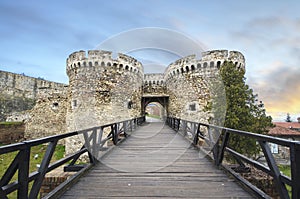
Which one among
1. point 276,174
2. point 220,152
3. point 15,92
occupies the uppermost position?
point 15,92

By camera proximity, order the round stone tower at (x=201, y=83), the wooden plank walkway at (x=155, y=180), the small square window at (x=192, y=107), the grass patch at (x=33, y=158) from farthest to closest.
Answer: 1. the small square window at (x=192, y=107)
2. the round stone tower at (x=201, y=83)
3. the grass patch at (x=33, y=158)
4. the wooden plank walkway at (x=155, y=180)

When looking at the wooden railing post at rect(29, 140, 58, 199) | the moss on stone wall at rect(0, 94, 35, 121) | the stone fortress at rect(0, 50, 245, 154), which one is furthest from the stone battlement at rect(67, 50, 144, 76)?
the wooden railing post at rect(29, 140, 58, 199)

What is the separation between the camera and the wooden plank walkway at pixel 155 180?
2256 millimetres

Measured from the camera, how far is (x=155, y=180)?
107 inches

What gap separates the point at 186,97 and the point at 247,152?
4.98m

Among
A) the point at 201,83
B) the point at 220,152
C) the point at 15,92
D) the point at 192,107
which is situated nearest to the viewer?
the point at 220,152

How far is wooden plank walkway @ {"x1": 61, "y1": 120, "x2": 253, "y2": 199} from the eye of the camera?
2.26 meters

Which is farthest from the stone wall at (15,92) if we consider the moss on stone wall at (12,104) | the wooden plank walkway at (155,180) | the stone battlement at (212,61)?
the wooden plank walkway at (155,180)

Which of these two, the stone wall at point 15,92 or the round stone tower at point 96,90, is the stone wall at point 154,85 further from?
the stone wall at point 15,92

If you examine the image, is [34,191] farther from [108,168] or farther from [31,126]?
[31,126]

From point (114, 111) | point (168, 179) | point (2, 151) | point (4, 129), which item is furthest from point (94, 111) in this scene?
point (2, 151)

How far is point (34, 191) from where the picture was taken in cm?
181

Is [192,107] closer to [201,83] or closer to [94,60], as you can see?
[201,83]

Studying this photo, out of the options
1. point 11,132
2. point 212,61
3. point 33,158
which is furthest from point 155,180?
point 11,132
